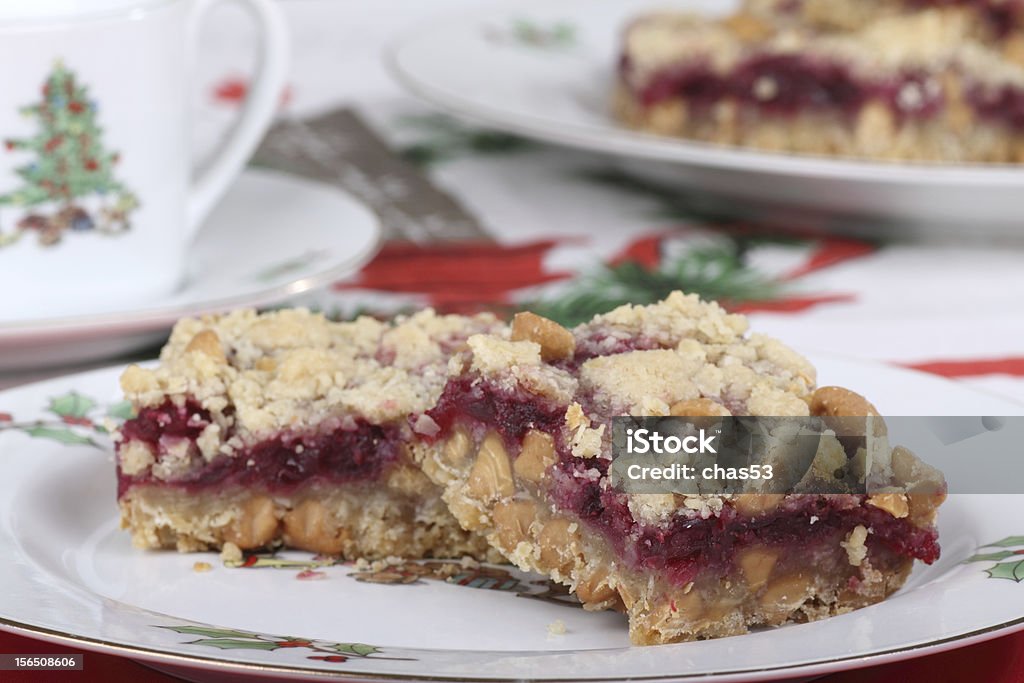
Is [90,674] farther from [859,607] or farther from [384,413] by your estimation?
[859,607]

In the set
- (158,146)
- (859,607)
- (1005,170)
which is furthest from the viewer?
(1005,170)

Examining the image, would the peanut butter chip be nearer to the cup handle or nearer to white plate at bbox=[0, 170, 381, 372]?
white plate at bbox=[0, 170, 381, 372]

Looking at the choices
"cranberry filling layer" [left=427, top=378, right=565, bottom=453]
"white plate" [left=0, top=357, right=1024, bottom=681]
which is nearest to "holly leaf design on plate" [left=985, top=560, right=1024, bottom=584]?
"white plate" [left=0, top=357, right=1024, bottom=681]

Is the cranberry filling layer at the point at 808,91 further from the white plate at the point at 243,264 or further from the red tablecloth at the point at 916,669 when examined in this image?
the red tablecloth at the point at 916,669

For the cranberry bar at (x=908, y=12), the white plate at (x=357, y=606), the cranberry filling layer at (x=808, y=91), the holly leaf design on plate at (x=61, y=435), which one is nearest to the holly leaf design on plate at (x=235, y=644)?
the white plate at (x=357, y=606)

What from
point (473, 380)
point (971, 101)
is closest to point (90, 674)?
point (473, 380)

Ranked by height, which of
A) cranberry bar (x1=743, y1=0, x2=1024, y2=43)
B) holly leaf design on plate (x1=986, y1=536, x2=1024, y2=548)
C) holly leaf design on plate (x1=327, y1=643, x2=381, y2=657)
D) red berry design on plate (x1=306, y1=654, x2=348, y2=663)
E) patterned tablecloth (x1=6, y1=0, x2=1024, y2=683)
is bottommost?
patterned tablecloth (x1=6, y1=0, x2=1024, y2=683)
